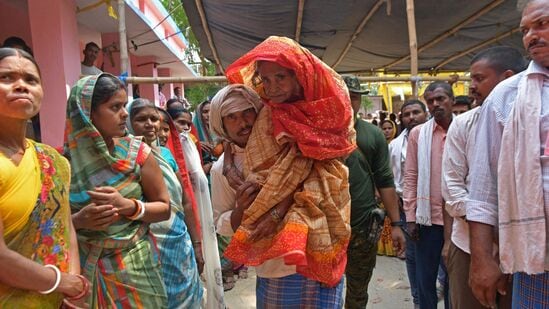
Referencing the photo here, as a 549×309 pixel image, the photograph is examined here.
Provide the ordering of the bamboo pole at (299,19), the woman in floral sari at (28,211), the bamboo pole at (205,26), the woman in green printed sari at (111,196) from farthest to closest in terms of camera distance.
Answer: the bamboo pole at (299,19)
the bamboo pole at (205,26)
the woman in green printed sari at (111,196)
the woman in floral sari at (28,211)

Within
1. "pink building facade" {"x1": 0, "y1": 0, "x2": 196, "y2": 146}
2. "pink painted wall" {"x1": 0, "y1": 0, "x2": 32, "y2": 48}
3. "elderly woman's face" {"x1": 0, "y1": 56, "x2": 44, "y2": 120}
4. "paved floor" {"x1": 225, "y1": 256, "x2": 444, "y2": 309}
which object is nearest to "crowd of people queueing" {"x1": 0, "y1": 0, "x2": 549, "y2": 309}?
"elderly woman's face" {"x1": 0, "y1": 56, "x2": 44, "y2": 120}

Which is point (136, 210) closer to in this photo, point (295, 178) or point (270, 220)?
point (270, 220)

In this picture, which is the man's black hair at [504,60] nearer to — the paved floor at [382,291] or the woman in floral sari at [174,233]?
the woman in floral sari at [174,233]

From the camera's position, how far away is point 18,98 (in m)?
1.47

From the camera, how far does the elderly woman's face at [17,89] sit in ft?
4.79

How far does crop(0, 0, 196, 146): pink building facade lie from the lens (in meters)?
4.93

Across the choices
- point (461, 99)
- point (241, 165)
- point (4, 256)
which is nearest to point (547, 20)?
point (241, 165)

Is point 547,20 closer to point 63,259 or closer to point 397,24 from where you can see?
point 63,259

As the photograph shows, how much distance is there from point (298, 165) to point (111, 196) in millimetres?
839

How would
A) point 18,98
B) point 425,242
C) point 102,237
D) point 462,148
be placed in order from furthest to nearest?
point 425,242 < point 462,148 < point 102,237 < point 18,98

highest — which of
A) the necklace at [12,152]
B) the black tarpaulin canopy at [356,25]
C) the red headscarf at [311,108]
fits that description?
the black tarpaulin canopy at [356,25]

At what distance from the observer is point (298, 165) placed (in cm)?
171

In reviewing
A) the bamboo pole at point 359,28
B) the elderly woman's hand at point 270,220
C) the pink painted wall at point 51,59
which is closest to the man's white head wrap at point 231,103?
the elderly woman's hand at point 270,220

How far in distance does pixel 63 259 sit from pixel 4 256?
0.85 feet
